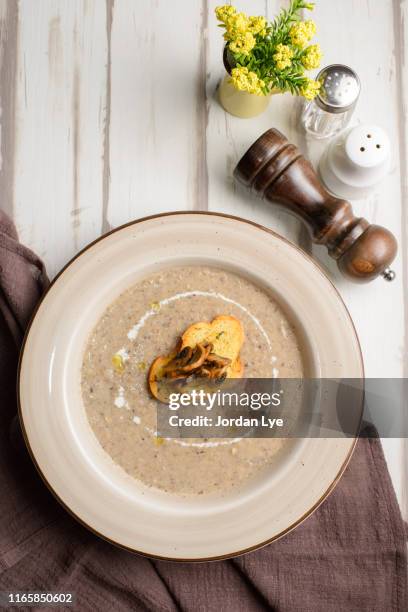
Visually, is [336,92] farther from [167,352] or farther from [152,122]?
[167,352]

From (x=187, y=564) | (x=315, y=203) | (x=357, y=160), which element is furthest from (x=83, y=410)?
(x=357, y=160)

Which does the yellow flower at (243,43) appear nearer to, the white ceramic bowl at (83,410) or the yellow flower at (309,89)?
the yellow flower at (309,89)

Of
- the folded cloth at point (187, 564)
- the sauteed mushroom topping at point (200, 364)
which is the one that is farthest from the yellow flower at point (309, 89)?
the folded cloth at point (187, 564)

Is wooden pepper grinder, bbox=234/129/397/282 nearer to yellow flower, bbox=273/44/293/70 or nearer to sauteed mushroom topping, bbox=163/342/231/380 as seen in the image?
yellow flower, bbox=273/44/293/70

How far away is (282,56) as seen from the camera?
1.15 m

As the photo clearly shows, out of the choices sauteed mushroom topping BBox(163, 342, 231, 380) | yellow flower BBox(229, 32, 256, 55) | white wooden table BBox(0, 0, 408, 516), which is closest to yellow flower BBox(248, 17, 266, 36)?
yellow flower BBox(229, 32, 256, 55)

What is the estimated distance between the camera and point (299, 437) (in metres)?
1.17

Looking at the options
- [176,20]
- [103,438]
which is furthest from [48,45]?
[103,438]

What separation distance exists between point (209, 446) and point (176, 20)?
0.90m

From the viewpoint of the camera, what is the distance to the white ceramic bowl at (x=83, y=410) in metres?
1.13

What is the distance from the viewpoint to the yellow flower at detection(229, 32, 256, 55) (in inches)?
45.3

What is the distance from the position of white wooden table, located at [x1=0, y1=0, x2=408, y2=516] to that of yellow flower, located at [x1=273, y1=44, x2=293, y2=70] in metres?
0.23

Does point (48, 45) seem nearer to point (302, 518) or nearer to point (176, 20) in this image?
point (176, 20)

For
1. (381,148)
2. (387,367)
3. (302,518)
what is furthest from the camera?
(387,367)
